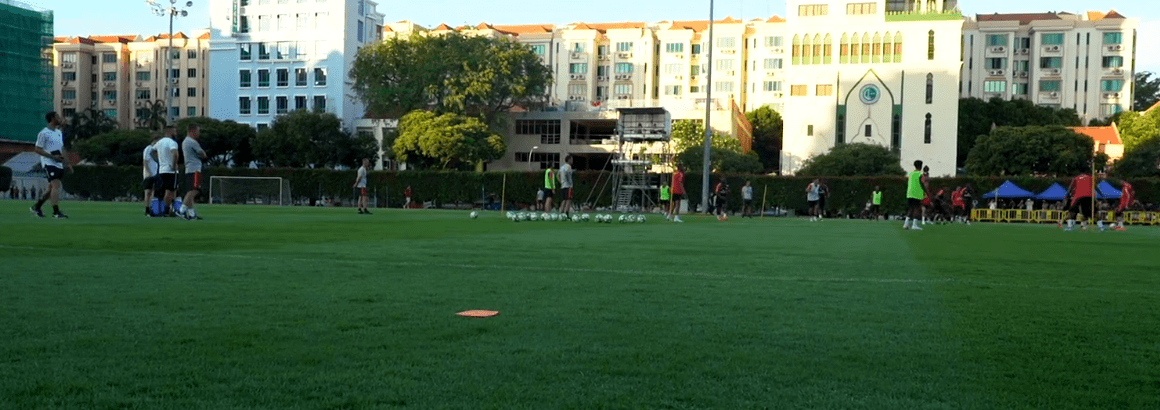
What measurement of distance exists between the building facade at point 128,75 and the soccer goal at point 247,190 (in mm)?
78158

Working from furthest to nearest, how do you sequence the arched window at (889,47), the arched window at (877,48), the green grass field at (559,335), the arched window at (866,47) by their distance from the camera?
the arched window at (866,47), the arched window at (877,48), the arched window at (889,47), the green grass field at (559,335)

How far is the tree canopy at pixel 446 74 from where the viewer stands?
77250mm

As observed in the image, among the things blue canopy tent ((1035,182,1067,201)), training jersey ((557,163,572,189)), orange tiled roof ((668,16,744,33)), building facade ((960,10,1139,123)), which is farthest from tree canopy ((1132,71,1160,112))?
training jersey ((557,163,572,189))

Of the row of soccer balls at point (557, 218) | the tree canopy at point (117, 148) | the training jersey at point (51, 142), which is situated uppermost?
the tree canopy at point (117, 148)

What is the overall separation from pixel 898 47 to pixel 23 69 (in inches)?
Answer: 3008

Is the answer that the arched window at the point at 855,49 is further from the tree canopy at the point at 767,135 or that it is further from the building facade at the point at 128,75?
the building facade at the point at 128,75

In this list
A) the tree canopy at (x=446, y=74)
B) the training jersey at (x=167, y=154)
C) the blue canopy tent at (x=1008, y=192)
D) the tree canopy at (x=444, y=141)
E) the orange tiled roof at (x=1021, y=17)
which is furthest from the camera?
the orange tiled roof at (x=1021, y=17)

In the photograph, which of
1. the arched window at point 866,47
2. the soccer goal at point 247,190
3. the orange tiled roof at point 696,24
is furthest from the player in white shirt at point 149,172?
the orange tiled roof at point 696,24

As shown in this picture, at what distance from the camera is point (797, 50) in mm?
87438

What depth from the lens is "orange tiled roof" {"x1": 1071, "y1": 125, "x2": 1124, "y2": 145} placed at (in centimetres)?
9369

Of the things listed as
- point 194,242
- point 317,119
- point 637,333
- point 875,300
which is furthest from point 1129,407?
point 317,119

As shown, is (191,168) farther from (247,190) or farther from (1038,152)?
(1038,152)

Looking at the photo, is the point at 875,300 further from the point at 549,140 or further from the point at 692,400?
the point at 549,140

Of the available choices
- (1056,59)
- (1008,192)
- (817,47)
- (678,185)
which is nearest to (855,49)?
(817,47)
